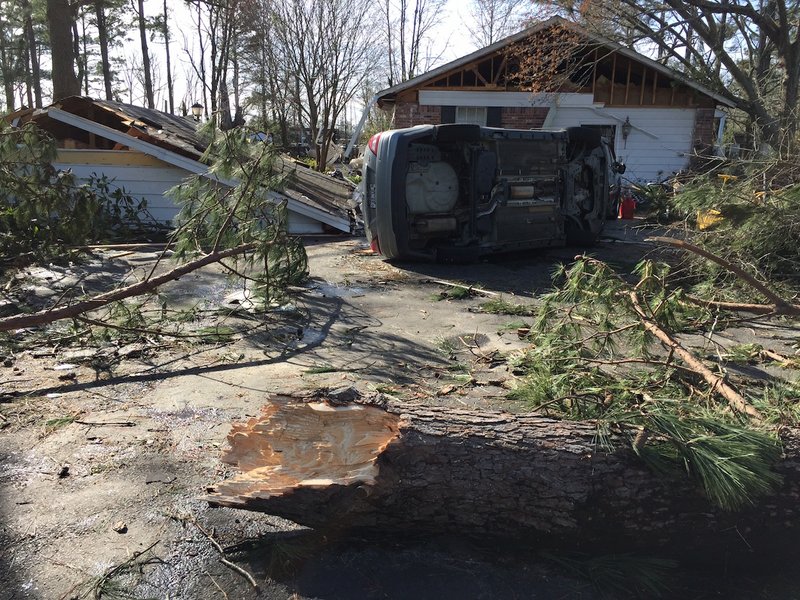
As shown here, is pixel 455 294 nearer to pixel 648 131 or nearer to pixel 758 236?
pixel 758 236

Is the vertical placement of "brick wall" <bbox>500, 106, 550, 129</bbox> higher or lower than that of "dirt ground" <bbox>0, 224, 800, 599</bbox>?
higher

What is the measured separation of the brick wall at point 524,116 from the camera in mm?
18016

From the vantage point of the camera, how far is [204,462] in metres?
3.10

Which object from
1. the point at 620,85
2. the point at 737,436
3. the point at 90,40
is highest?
the point at 90,40

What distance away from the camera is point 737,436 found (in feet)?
8.20

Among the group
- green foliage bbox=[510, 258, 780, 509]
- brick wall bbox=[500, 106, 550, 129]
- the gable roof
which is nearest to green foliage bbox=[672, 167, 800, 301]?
green foliage bbox=[510, 258, 780, 509]

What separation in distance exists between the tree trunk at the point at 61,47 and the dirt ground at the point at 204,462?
12.7 meters

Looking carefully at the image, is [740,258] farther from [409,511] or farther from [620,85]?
[620,85]

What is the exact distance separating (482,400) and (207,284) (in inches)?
186

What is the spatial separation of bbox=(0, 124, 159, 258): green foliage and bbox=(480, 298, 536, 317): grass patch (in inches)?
222

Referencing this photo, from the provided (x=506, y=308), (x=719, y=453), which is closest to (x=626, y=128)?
(x=506, y=308)

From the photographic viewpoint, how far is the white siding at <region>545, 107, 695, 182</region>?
59.6 feet

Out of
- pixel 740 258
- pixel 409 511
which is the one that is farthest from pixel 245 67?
pixel 409 511

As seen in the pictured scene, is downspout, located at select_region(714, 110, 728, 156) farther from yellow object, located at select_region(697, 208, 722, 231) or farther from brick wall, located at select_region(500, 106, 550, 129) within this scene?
yellow object, located at select_region(697, 208, 722, 231)
